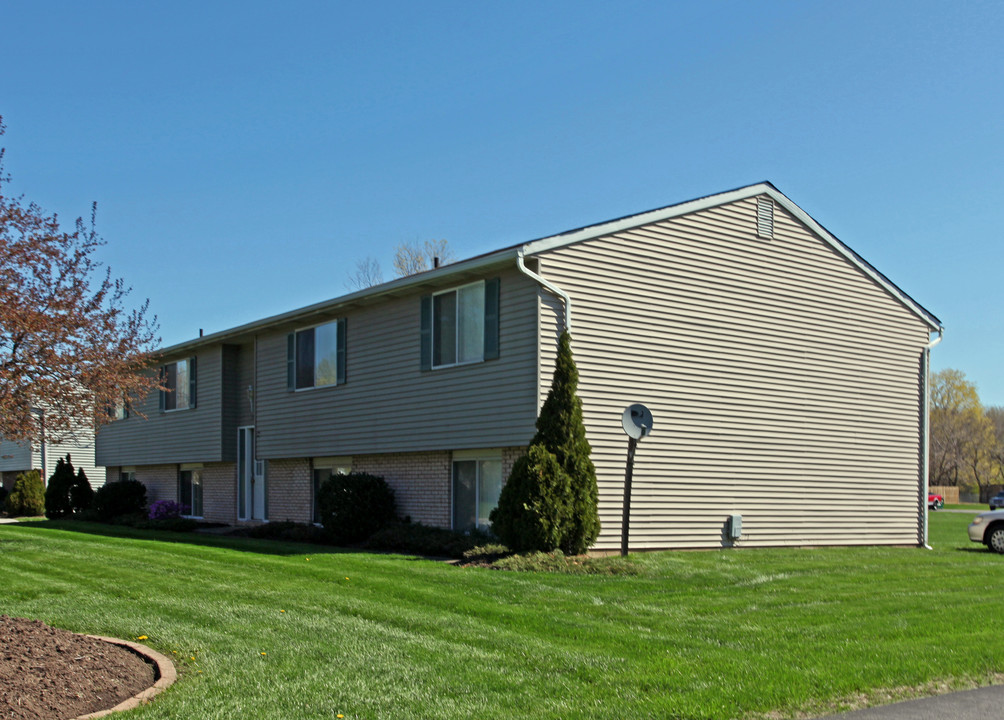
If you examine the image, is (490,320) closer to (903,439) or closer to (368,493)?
(368,493)

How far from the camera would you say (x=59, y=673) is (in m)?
6.88

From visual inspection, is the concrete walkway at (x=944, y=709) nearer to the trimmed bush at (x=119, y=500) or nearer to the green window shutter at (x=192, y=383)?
the green window shutter at (x=192, y=383)

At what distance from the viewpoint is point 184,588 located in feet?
37.8

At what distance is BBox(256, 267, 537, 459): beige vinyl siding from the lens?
1586 cm

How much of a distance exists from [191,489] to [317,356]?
8.96 m

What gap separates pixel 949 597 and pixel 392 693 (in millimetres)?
7446

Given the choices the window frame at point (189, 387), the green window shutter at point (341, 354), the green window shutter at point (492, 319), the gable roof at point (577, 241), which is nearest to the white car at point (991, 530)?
the gable roof at point (577, 241)

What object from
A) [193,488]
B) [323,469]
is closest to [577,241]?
[323,469]

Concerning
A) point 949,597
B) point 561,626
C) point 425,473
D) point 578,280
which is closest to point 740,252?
point 578,280

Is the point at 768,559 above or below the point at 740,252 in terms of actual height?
below

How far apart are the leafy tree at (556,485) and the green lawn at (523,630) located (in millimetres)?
1311

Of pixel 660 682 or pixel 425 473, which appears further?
pixel 425 473

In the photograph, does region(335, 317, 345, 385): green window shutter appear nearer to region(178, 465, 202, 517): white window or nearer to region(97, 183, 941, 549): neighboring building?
region(97, 183, 941, 549): neighboring building

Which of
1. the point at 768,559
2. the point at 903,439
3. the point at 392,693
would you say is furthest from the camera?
the point at 903,439
